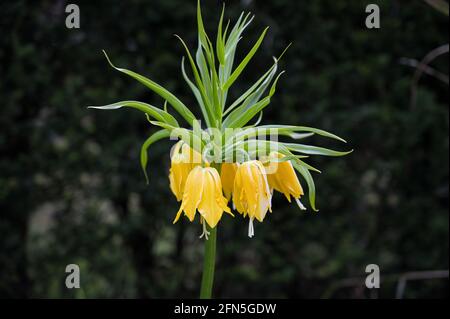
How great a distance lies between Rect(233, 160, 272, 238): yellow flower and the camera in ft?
3.83

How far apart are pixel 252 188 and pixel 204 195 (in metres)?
0.11

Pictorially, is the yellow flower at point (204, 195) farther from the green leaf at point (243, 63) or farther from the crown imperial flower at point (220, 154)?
the green leaf at point (243, 63)

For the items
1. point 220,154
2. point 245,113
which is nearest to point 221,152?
point 220,154

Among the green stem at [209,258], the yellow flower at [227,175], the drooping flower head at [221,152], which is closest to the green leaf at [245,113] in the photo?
the drooping flower head at [221,152]

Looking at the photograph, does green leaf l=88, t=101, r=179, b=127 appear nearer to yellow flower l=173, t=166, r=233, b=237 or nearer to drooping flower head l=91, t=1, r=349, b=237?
drooping flower head l=91, t=1, r=349, b=237

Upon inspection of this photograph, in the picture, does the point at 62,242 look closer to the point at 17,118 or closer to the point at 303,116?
the point at 17,118

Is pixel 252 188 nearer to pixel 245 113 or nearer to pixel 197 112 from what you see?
pixel 245 113

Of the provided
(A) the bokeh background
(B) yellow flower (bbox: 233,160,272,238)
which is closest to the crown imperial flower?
(B) yellow flower (bbox: 233,160,272,238)

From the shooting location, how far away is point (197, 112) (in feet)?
8.75

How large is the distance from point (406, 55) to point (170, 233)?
1569 mm

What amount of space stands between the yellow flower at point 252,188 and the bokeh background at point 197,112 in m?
1.45

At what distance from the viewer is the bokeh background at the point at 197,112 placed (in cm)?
255

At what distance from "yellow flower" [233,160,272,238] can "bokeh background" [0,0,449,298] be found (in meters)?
1.45

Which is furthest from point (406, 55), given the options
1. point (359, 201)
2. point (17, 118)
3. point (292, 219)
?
point (17, 118)
